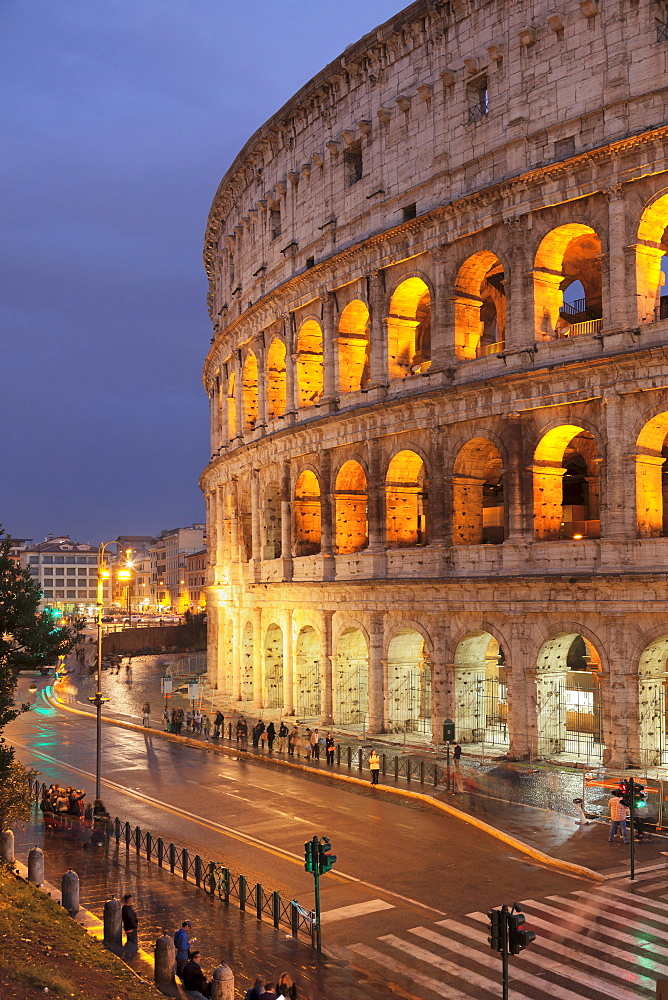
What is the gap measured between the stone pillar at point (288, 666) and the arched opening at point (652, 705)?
18092 millimetres

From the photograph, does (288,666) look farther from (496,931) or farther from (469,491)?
(496,931)

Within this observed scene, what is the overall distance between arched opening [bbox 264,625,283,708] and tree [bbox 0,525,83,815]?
2598 centimetres

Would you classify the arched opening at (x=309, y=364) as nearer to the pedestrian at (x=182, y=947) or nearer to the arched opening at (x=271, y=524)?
the arched opening at (x=271, y=524)

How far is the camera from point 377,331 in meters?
38.6

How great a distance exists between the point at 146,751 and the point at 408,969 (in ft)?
81.1

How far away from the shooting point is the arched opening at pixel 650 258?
29.5 m

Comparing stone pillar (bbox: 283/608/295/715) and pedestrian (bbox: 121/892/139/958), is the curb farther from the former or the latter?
pedestrian (bbox: 121/892/139/958)

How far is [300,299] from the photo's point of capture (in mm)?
43562

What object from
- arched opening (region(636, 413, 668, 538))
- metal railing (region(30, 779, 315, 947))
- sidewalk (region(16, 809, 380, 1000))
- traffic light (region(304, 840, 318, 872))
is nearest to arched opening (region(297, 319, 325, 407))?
arched opening (region(636, 413, 668, 538))

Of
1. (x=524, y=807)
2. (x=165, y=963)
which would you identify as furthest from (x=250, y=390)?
(x=165, y=963)

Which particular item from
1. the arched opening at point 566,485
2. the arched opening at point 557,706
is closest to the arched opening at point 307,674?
the arched opening at point 566,485

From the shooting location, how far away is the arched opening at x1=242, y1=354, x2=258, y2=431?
5169cm

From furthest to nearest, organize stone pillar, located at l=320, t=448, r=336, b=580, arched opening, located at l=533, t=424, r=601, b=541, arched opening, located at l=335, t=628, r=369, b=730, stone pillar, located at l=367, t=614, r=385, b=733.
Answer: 1. stone pillar, located at l=320, t=448, r=336, b=580
2. arched opening, located at l=335, t=628, r=369, b=730
3. stone pillar, located at l=367, t=614, r=385, b=733
4. arched opening, located at l=533, t=424, r=601, b=541

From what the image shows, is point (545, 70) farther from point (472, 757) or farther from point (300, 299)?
point (472, 757)
